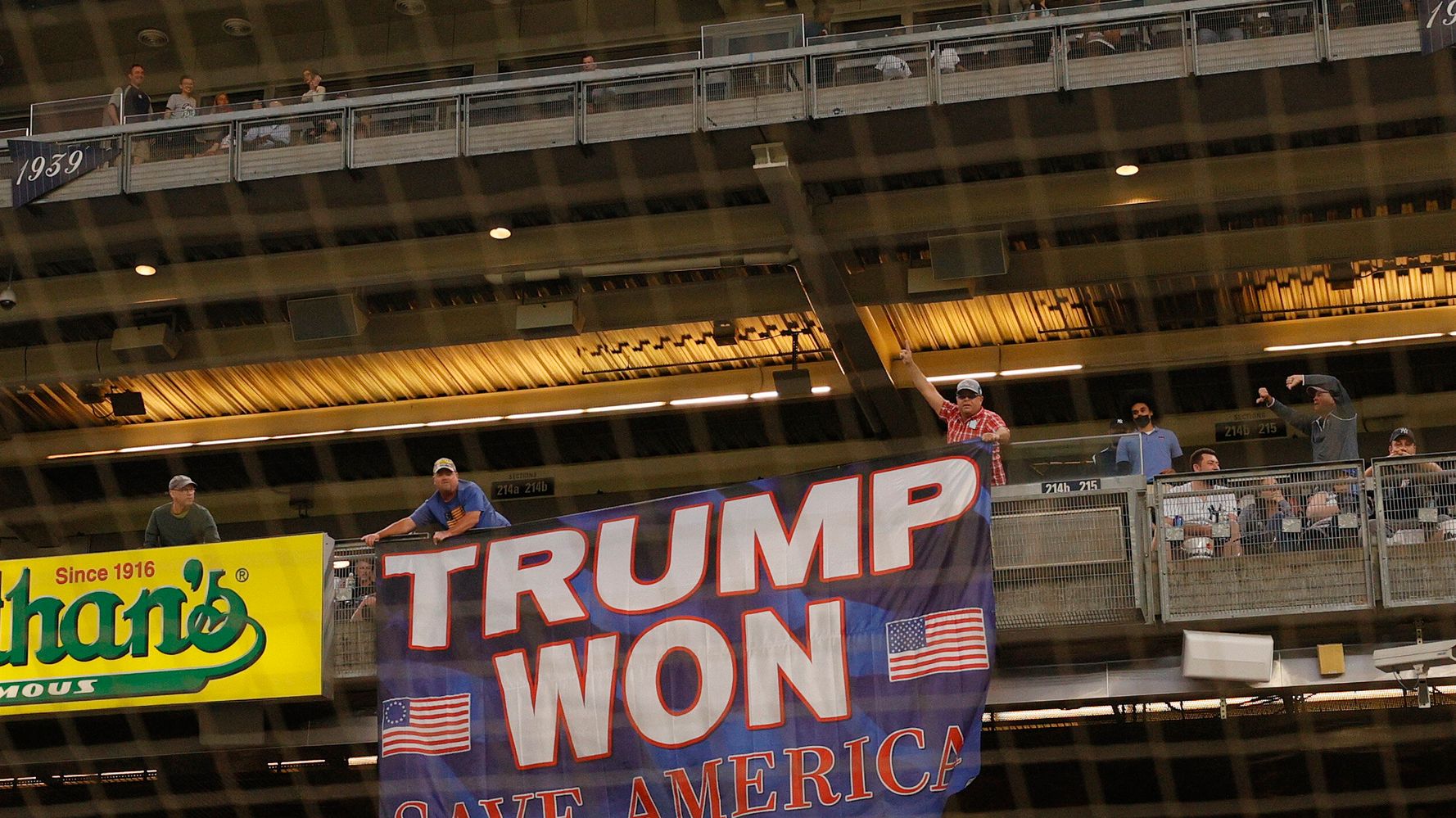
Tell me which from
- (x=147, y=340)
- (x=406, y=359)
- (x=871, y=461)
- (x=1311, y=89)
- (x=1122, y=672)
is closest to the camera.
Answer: (x=871, y=461)

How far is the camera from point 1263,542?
8422 millimetres

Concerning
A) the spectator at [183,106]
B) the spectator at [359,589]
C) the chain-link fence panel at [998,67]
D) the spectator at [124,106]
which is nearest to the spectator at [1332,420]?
the chain-link fence panel at [998,67]

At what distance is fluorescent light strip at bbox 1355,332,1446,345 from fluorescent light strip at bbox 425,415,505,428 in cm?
739

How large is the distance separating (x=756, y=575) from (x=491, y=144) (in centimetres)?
457

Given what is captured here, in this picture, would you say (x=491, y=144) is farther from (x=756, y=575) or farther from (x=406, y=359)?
(x=756, y=575)

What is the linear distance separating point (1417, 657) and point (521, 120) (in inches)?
266

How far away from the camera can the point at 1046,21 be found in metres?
11.2

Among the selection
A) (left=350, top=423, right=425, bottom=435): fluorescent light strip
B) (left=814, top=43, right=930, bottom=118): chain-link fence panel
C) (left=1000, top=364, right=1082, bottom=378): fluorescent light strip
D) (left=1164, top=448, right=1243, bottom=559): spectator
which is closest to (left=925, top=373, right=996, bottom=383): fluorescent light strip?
(left=1000, top=364, right=1082, bottom=378): fluorescent light strip

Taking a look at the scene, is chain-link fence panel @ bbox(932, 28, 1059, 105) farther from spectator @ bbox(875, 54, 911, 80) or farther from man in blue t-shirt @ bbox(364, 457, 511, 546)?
man in blue t-shirt @ bbox(364, 457, 511, 546)

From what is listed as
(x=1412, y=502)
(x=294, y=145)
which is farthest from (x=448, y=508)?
(x=1412, y=502)

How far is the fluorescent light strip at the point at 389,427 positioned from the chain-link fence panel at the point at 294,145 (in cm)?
410

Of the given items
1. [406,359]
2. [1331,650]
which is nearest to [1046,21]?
[1331,650]

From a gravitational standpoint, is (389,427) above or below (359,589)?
above

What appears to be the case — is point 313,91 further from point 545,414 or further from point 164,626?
point 164,626
